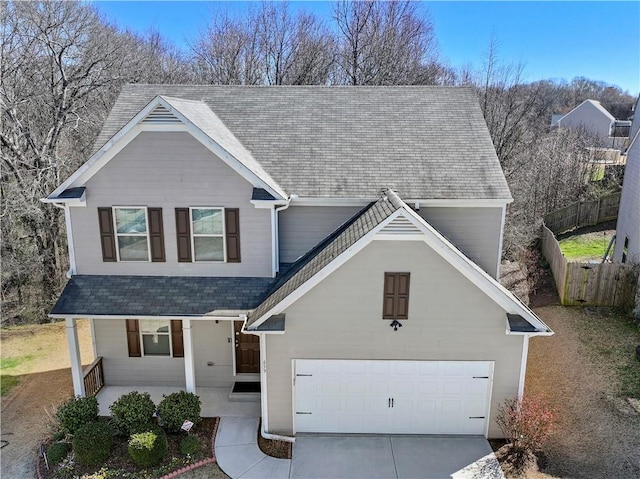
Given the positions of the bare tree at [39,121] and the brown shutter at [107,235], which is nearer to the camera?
the brown shutter at [107,235]

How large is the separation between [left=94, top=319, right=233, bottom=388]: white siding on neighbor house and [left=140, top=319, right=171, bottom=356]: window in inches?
8.4

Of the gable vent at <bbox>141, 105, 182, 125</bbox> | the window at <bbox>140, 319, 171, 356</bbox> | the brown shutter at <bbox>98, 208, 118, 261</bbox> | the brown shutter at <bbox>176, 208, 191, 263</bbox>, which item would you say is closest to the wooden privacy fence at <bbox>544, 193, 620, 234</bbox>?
the brown shutter at <bbox>176, 208, 191, 263</bbox>

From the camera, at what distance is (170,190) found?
1287 centimetres

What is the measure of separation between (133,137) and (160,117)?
91 cm

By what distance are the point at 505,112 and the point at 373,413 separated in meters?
24.9

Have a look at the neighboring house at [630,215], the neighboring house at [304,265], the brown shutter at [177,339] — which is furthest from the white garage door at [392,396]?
the neighboring house at [630,215]

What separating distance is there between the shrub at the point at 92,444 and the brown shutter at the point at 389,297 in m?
7.25

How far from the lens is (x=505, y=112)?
30766 mm

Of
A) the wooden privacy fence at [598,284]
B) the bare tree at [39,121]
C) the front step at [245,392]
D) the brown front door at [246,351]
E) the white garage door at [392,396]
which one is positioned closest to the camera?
the white garage door at [392,396]

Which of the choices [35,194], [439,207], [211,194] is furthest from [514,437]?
[35,194]

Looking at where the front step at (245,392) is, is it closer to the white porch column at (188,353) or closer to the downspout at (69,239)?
the white porch column at (188,353)

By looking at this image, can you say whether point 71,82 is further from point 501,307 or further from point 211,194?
point 501,307

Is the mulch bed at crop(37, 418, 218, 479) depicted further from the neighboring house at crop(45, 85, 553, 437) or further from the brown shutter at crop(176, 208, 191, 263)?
the brown shutter at crop(176, 208, 191, 263)

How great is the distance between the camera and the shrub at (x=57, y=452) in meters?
11.4
